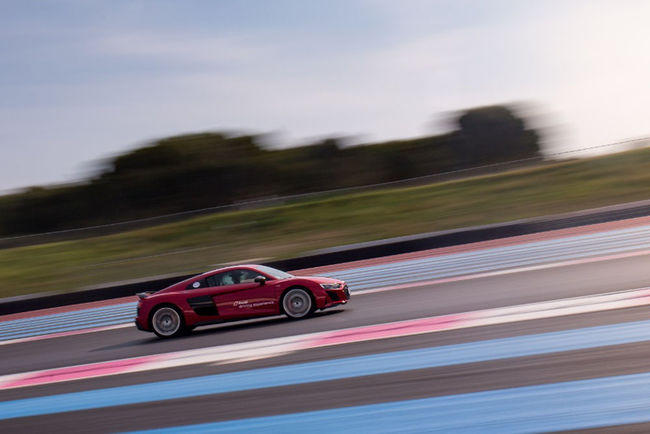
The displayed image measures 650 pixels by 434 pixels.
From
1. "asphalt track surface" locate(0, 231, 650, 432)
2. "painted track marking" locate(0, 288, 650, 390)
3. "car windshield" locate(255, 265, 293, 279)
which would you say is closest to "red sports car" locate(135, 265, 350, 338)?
"car windshield" locate(255, 265, 293, 279)

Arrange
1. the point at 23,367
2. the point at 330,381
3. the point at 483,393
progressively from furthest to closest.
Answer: the point at 23,367, the point at 330,381, the point at 483,393

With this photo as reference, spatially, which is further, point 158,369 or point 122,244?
point 122,244

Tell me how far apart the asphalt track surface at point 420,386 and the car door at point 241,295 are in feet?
1.53

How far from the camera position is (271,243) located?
32156mm

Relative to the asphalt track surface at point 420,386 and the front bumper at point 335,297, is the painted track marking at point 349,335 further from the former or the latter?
the front bumper at point 335,297

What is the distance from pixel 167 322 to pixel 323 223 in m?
22.3

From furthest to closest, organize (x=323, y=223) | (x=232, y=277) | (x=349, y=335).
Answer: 1. (x=323, y=223)
2. (x=232, y=277)
3. (x=349, y=335)

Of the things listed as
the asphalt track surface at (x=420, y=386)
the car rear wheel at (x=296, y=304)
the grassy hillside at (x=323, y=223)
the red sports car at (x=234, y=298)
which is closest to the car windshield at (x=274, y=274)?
the red sports car at (x=234, y=298)

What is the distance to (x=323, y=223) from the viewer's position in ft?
112

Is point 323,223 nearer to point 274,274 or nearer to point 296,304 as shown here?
point 274,274

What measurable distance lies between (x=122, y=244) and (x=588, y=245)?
2643 centimetres

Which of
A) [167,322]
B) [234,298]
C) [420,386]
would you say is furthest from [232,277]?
[420,386]

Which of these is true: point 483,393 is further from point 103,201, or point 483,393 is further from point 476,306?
point 103,201

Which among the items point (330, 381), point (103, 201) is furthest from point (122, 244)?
point (330, 381)
